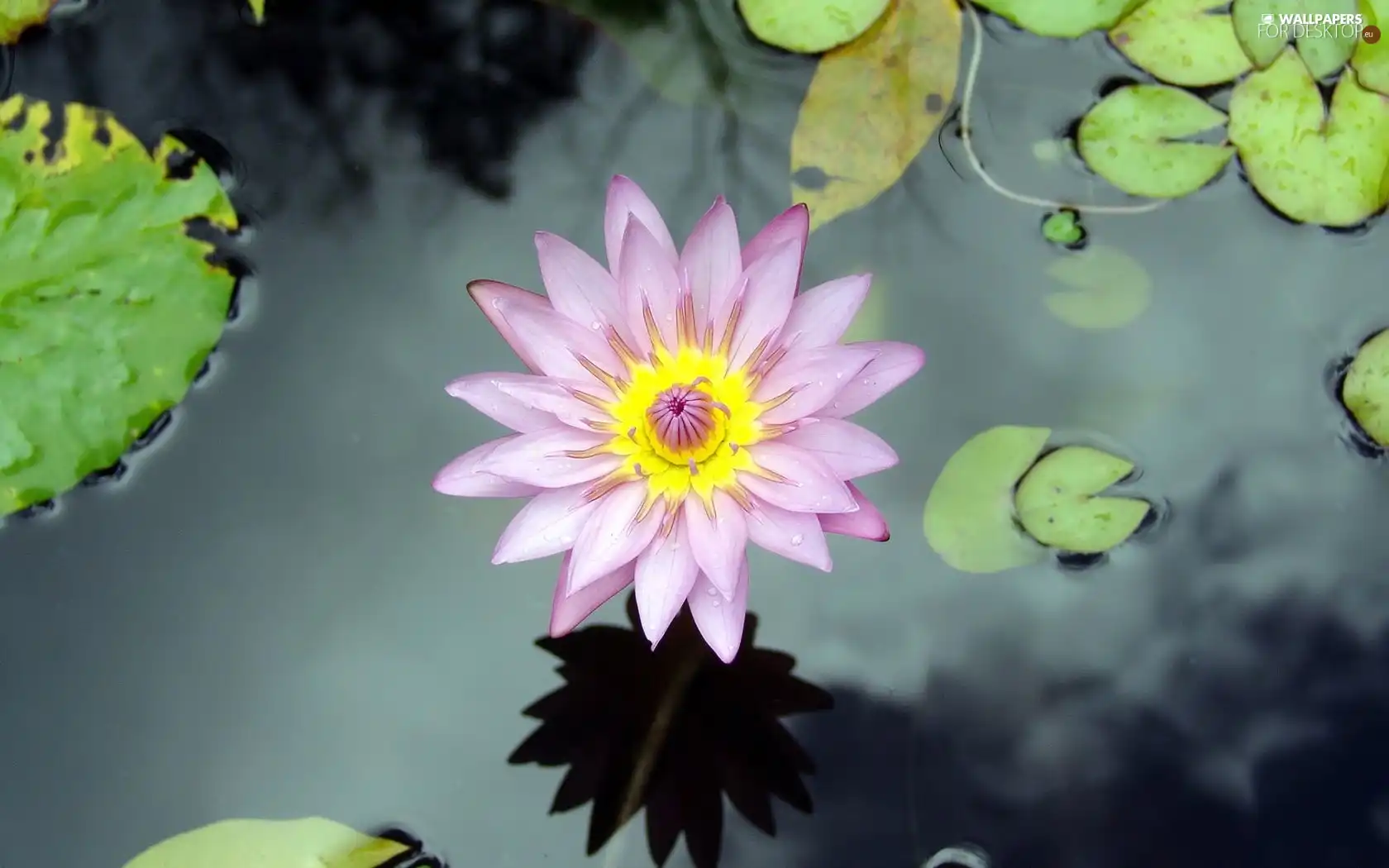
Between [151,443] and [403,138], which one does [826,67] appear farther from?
[151,443]

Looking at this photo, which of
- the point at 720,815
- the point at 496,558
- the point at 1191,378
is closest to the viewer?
the point at 496,558

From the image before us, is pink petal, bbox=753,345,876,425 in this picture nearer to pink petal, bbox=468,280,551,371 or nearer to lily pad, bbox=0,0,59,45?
pink petal, bbox=468,280,551,371

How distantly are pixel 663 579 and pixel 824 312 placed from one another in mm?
534

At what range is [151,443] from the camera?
2.09m

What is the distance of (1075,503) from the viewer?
6.26ft

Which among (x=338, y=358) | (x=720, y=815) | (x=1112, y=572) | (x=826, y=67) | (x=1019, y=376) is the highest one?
(x=826, y=67)

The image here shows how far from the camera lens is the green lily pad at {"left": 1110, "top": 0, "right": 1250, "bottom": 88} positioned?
205 cm

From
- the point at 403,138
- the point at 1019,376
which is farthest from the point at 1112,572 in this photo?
the point at 403,138

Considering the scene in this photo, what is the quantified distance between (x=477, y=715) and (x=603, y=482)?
2.35 feet

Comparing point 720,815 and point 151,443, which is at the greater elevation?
point 151,443

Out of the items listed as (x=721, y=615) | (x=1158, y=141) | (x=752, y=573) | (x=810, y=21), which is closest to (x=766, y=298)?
(x=721, y=615)

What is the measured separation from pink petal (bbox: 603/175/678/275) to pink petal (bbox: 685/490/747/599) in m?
0.44

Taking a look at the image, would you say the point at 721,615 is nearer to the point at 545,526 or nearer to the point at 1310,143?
the point at 545,526

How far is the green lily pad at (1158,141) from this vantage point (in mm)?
2061
